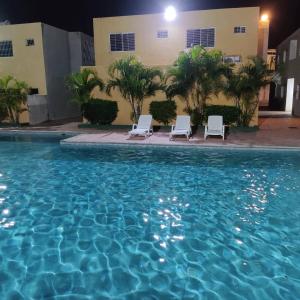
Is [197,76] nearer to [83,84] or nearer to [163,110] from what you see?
[163,110]

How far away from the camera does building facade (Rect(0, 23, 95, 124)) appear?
2172 cm

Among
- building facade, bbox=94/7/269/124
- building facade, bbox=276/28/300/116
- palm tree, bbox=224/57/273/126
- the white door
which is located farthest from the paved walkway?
the white door

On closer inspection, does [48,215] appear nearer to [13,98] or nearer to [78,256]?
[78,256]

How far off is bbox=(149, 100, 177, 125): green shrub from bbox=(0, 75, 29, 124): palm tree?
8.67 m

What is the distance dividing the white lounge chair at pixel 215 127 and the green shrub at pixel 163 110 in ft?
11.2

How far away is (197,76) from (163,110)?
102 inches

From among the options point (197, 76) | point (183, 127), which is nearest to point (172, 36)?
point (197, 76)

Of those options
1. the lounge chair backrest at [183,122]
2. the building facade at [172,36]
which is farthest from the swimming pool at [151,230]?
the building facade at [172,36]

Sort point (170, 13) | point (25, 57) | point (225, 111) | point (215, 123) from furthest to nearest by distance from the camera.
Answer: point (25, 57), point (170, 13), point (225, 111), point (215, 123)

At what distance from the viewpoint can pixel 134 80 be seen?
16.4 meters

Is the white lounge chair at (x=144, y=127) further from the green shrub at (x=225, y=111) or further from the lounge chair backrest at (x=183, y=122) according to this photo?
the green shrub at (x=225, y=111)

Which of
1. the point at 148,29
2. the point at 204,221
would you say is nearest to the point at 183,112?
the point at 148,29

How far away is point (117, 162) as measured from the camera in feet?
36.1

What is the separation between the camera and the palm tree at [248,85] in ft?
49.9
